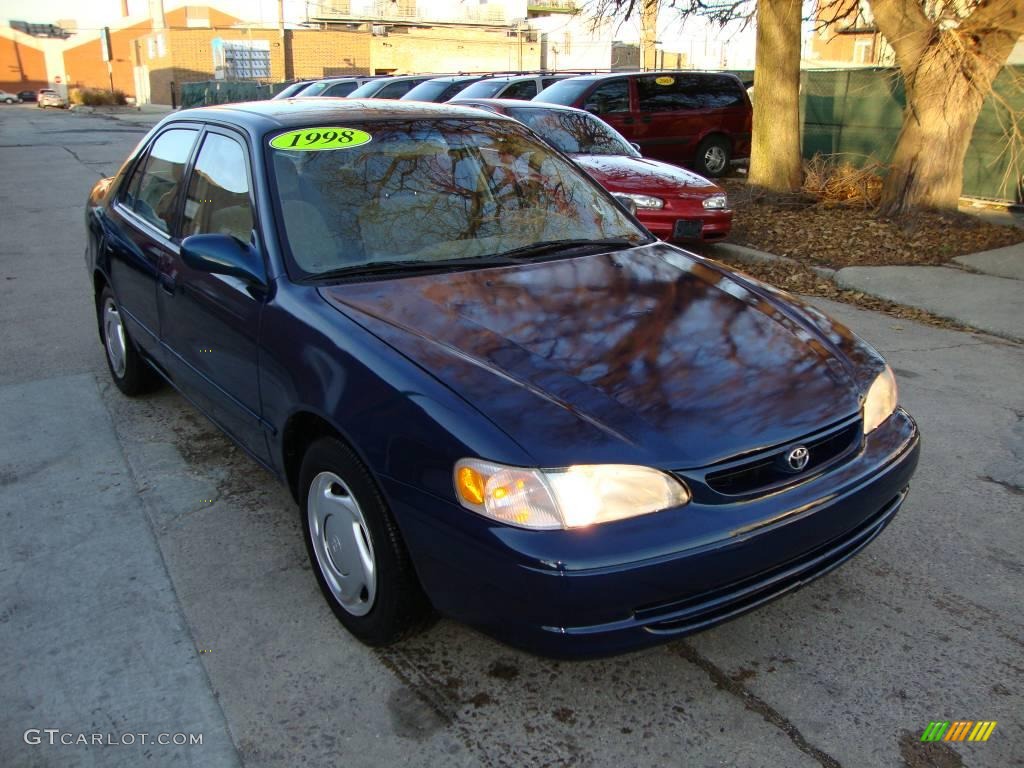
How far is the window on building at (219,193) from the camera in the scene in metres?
3.46

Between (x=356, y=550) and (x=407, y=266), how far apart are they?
1.06 meters

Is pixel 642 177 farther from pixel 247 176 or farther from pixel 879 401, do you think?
pixel 879 401

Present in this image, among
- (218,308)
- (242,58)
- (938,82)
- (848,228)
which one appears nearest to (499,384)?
(218,308)

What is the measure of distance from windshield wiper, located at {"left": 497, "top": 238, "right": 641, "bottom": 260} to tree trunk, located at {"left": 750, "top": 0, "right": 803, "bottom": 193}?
803 centimetres

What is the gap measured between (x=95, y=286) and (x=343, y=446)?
11.0 feet

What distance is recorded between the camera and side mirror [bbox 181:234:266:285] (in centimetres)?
320

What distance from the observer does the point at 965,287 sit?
7.50 metres

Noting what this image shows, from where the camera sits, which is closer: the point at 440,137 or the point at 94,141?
the point at 440,137

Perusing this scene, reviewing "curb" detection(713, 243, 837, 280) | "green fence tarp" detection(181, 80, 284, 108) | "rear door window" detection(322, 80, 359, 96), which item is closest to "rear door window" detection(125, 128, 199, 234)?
"curb" detection(713, 243, 837, 280)

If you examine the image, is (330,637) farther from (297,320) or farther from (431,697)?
(297,320)

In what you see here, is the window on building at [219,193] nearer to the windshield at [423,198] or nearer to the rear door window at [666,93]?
the windshield at [423,198]

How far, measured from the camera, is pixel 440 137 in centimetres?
379

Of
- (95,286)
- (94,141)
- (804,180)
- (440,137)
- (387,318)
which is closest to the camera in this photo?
(387,318)

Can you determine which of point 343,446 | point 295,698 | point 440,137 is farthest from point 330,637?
point 440,137
